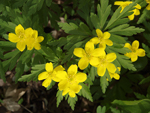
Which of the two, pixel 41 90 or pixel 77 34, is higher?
pixel 77 34

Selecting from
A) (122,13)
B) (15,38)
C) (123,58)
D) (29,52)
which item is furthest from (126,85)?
(15,38)

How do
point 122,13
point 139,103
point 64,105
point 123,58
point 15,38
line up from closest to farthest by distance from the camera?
point 15,38, point 122,13, point 123,58, point 139,103, point 64,105

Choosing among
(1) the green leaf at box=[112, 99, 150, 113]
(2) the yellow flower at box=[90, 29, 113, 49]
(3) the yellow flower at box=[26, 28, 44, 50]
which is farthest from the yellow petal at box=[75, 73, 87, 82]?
(1) the green leaf at box=[112, 99, 150, 113]

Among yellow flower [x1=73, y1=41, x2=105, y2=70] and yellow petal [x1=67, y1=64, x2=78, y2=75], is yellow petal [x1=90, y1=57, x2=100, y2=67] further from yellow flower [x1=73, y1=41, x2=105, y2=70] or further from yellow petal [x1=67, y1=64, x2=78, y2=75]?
yellow petal [x1=67, y1=64, x2=78, y2=75]

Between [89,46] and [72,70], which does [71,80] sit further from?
[89,46]

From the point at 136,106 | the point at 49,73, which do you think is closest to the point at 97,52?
the point at 49,73

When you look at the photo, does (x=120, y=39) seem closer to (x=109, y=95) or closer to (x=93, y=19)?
(x=93, y=19)

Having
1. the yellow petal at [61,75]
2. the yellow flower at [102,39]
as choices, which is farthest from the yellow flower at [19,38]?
the yellow flower at [102,39]
